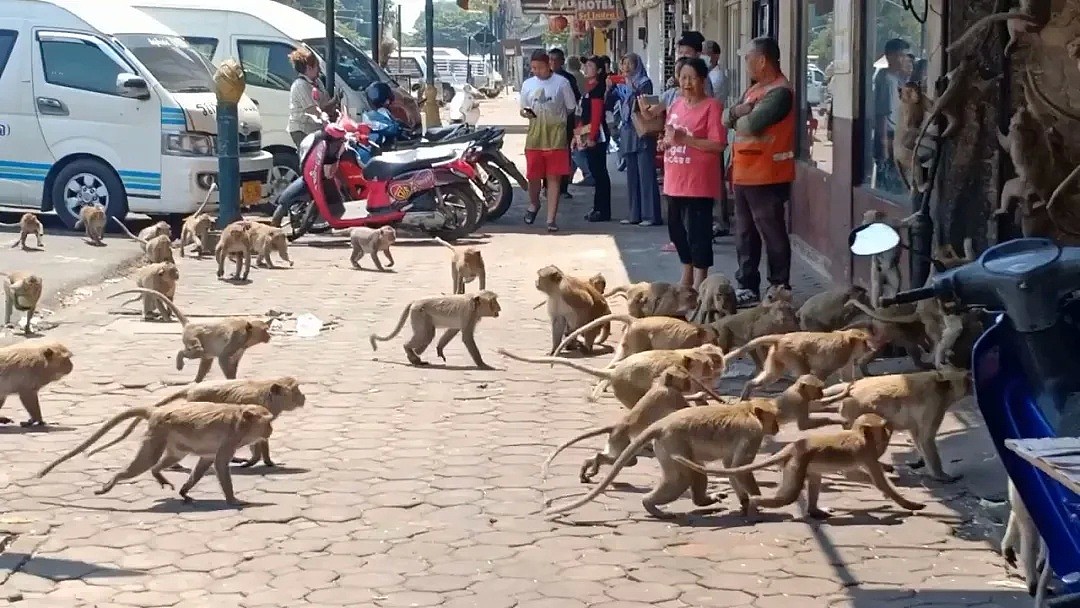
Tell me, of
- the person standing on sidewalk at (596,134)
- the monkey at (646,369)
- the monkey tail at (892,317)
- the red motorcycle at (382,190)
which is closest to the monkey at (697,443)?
the monkey at (646,369)

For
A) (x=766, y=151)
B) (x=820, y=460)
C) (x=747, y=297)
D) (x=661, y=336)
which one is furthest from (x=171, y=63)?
(x=820, y=460)

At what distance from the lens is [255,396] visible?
720cm

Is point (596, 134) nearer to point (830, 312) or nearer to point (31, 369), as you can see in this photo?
point (830, 312)

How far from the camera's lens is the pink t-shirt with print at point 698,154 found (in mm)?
11469

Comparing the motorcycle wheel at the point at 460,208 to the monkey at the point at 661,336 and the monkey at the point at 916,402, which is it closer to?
the monkey at the point at 661,336

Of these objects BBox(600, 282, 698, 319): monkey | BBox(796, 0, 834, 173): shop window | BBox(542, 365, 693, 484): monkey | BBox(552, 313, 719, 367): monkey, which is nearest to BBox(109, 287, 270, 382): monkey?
BBox(552, 313, 719, 367): monkey

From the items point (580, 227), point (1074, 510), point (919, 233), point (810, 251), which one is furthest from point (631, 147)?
point (1074, 510)

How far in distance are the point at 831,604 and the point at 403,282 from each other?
8713 millimetres

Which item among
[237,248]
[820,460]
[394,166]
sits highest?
[394,166]

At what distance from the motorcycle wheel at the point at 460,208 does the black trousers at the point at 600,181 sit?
7.36 feet

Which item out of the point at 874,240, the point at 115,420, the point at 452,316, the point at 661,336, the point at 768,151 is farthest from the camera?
the point at 768,151

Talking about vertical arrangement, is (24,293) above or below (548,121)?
below

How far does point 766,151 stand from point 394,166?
20.7 feet

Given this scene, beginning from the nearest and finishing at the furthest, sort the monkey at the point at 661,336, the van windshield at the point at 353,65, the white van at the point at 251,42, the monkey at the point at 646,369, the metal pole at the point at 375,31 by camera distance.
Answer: the monkey at the point at 646,369 < the monkey at the point at 661,336 < the white van at the point at 251,42 < the van windshield at the point at 353,65 < the metal pole at the point at 375,31
